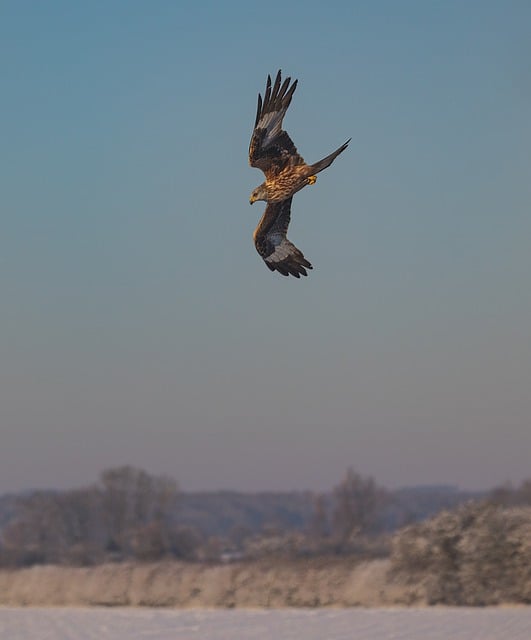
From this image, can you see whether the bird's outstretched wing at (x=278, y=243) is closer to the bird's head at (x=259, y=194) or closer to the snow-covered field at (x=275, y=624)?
the bird's head at (x=259, y=194)

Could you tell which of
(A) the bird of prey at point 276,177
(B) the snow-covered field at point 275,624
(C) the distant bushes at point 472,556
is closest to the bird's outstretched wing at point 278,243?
(A) the bird of prey at point 276,177

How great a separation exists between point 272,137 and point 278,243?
76 cm

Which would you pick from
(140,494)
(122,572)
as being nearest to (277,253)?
(122,572)

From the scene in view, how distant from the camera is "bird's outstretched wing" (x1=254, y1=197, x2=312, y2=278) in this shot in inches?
356

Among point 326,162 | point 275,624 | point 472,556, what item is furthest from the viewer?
point 472,556

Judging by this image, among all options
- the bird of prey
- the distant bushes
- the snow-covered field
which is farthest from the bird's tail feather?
the distant bushes

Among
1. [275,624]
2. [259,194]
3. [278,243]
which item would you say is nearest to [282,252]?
[278,243]

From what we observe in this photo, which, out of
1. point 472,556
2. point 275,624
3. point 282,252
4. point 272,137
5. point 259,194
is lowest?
point 275,624

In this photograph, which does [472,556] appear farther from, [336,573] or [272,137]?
[272,137]

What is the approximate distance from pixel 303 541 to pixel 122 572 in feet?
24.0

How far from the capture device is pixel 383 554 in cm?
3772

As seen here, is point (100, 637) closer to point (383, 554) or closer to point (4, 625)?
point (4, 625)

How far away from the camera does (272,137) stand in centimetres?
934

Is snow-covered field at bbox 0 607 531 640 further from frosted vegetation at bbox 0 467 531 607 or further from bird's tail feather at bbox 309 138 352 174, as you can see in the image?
bird's tail feather at bbox 309 138 352 174
